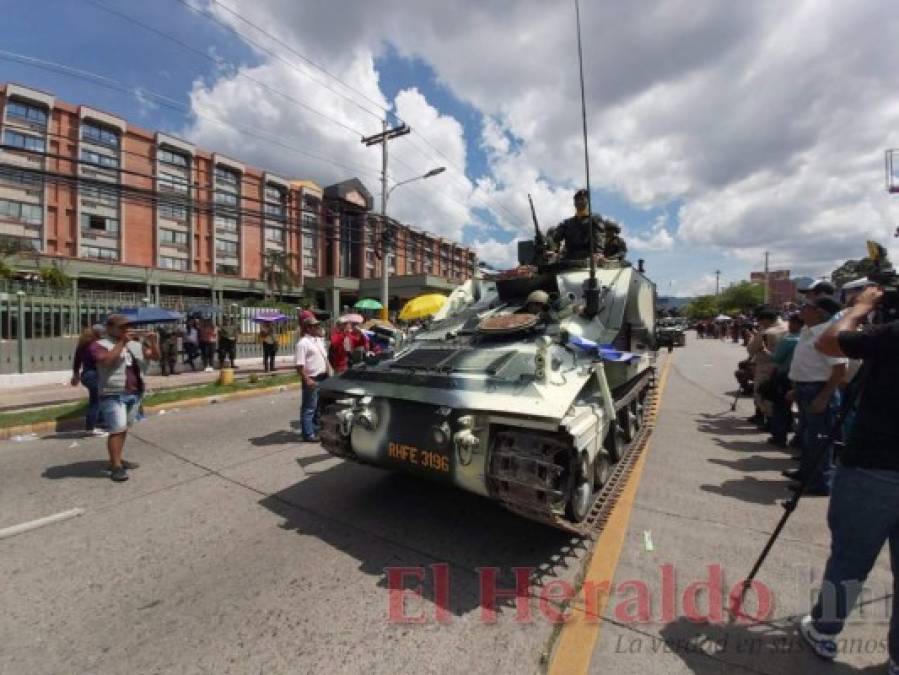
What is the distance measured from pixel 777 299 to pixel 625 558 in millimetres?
88289

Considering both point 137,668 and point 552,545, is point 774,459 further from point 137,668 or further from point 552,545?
point 137,668

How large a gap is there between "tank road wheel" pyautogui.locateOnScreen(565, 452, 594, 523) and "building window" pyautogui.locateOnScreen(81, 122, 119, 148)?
42.1 meters

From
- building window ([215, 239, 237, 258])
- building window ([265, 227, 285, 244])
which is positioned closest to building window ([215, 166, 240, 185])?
building window ([265, 227, 285, 244])

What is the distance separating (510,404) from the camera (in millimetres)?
3062

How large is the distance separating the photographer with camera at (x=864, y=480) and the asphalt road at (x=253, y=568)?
1.36m

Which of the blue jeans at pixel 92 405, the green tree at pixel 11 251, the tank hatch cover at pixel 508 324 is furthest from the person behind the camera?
the green tree at pixel 11 251

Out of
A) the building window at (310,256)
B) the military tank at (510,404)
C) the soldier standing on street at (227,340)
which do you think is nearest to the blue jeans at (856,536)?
the military tank at (510,404)

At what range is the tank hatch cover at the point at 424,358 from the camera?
397 cm

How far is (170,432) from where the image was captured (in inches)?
274

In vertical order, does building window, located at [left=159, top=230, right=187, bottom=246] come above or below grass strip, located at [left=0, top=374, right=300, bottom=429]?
above

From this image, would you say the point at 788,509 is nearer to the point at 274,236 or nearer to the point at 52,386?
the point at 52,386

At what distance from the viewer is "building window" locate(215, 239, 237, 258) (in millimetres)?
41906

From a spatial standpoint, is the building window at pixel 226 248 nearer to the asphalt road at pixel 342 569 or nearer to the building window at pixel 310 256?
the building window at pixel 310 256

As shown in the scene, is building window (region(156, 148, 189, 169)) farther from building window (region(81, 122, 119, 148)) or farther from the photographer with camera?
the photographer with camera
